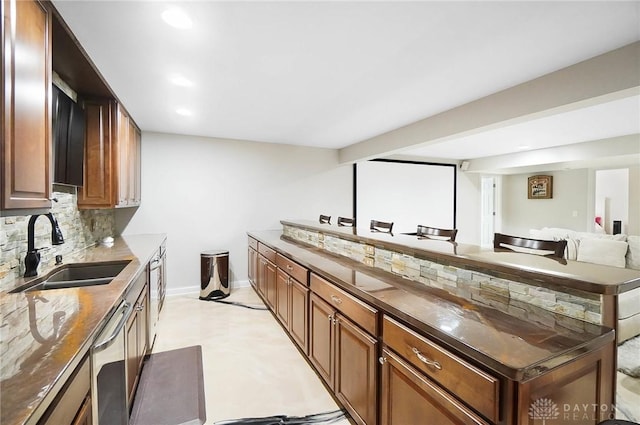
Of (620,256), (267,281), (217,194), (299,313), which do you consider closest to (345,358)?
(299,313)

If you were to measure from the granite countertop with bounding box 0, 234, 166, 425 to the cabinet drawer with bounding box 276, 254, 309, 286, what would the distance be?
1.22 meters

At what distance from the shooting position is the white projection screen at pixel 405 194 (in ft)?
19.6

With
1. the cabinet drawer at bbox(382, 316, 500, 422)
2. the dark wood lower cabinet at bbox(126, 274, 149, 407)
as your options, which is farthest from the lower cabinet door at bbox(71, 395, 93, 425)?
the cabinet drawer at bbox(382, 316, 500, 422)

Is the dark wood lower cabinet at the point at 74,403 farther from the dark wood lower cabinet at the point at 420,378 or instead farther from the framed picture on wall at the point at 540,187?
the framed picture on wall at the point at 540,187

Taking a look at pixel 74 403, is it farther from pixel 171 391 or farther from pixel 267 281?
pixel 267 281

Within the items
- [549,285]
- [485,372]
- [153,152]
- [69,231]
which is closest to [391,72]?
[549,285]

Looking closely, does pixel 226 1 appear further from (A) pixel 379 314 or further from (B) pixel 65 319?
(A) pixel 379 314

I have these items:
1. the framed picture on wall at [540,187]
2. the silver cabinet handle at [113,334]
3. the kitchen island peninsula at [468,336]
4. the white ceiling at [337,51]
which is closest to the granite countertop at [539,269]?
the kitchen island peninsula at [468,336]

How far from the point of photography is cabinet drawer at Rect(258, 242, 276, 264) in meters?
3.36

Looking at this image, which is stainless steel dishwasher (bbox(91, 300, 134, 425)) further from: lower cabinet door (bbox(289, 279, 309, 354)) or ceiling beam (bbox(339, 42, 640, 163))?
ceiling beam (bbox(339, 42, 640, 163))

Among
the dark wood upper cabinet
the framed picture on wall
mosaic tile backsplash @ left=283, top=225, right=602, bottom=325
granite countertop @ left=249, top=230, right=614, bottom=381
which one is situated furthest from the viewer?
the framed picture on wall

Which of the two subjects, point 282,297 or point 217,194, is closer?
point 282,297

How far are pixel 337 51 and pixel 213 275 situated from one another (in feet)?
11.3

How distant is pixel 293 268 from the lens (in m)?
2.72
